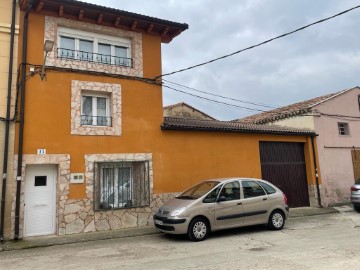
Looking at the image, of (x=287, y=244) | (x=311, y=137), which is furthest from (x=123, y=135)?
(x=311, y=137)

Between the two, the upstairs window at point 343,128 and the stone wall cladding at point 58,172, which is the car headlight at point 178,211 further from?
the upstairs window at point 343,128

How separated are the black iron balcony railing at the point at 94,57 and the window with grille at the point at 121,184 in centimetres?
341

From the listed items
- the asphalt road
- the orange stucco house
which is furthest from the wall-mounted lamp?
the asphalt road

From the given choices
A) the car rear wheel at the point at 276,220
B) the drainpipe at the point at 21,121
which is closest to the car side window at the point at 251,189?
the car rear wheel at the point at 276,220

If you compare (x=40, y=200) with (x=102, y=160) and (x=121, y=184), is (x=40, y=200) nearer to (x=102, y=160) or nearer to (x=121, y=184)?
(x=102, y=160)

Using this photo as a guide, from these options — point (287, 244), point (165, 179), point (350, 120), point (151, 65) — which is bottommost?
point (287, 244)

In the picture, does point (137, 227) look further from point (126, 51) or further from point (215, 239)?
point (126, 51)

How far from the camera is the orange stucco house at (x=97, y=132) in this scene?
9.87m

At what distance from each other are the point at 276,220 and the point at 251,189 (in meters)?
1.21

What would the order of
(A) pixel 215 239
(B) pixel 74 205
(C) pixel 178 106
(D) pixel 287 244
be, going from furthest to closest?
(C) pixel 178 106, (B) pixel 74 205, (A) pixel 215 239, (D) pixel 287 244

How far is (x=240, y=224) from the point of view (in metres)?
9.35

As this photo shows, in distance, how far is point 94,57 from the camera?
443 inches

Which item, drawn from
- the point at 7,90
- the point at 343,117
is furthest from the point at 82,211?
the point at 343,117

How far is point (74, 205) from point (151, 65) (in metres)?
5.38
